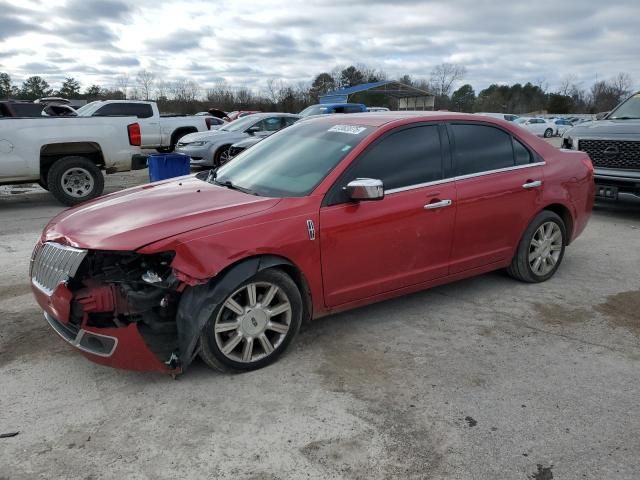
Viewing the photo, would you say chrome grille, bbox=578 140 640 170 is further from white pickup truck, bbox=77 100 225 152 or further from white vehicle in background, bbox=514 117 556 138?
white vehicle in background, bbox=514 117 556 138

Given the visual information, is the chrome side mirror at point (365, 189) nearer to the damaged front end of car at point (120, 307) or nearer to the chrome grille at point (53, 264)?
the damaged front end of car at point (120, 307)

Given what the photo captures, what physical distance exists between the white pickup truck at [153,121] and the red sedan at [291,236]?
13.0 metres

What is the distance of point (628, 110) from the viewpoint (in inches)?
345

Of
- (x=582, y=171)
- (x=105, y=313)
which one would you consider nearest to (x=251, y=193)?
(x=105, y=313)

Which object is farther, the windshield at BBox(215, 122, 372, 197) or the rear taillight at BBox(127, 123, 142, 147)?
the rear taillight at BBox(127, 123, 142, 147)

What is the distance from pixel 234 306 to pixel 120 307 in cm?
68

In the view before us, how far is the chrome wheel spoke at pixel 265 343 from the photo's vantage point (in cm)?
348

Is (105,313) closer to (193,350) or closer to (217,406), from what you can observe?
(193,350)

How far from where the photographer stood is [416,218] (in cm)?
407

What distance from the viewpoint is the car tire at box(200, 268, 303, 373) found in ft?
10.8

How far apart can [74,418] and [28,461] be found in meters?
0.37

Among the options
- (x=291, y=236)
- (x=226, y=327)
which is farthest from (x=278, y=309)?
(x=291, y=236)

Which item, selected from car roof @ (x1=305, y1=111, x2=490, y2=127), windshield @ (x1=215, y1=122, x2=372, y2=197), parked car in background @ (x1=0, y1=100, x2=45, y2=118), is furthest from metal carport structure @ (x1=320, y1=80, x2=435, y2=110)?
windshield @ (x1=215, y1=122, x2=372, y2=197)

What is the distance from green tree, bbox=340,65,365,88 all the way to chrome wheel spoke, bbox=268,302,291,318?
75790 mm
